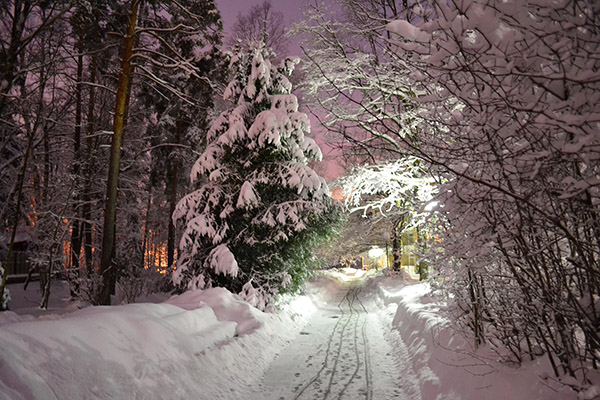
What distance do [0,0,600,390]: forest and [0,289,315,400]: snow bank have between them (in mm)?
2409

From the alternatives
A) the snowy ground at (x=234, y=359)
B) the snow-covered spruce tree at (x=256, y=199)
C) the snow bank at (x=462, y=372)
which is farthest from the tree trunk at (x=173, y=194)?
the snow bank at (x=462, y=372)

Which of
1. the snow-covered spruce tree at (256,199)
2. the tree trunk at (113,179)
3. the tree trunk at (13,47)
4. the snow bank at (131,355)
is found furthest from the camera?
the snow-covered spruce tree at (256,199)

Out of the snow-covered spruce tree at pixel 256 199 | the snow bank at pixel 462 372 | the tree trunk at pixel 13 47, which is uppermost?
the tree trunk at pixel 13 47

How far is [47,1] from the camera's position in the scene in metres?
7.61

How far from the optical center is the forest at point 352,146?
2.25 m

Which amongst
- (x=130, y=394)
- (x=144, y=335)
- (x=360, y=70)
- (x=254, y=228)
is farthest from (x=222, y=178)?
(x=130, y=394)

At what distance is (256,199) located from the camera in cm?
1031

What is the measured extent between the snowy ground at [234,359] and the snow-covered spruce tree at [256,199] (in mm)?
1779

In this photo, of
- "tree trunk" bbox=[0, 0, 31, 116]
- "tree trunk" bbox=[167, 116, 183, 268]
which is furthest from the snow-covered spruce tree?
"tree trunk" bbox=[167, 116, 183, 268]

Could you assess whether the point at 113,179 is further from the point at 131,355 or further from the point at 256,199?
the point at 131,355

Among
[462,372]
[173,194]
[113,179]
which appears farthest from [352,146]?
[173,194]

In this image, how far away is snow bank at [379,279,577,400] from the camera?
341 cm

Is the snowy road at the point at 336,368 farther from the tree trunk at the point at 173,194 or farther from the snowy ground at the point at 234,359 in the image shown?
the tree trunk at the point at 173,194

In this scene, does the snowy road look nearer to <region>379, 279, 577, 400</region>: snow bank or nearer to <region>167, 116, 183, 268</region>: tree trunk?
<region>379, 279, 577, 400</region>: snow bank
